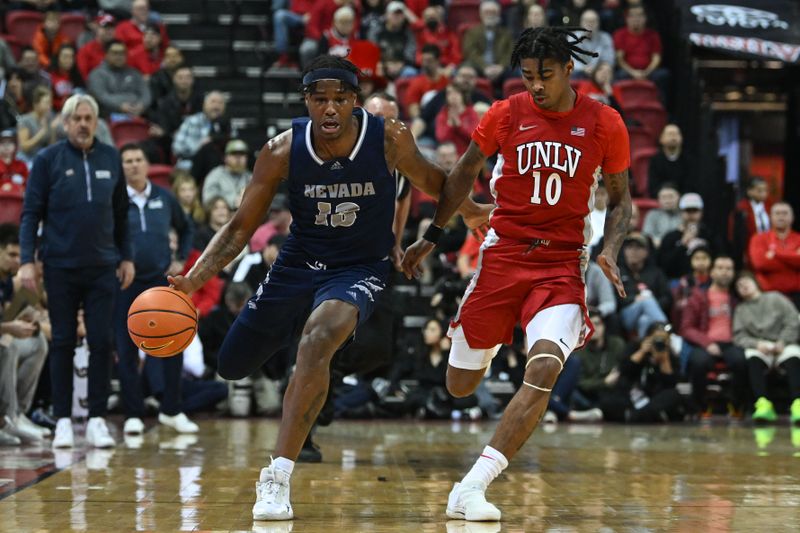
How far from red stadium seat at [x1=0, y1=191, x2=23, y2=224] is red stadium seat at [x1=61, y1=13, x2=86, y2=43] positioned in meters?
5.33

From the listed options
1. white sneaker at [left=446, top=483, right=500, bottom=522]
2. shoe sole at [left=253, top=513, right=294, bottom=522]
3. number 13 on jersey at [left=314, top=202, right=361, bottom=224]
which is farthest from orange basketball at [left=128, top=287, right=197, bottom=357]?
white sneaker at [left=446, top=483, right=500, bottom=522]

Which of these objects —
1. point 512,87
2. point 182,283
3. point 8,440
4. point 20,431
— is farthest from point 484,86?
point 182,283

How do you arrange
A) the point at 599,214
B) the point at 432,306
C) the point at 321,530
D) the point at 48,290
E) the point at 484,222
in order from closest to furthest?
the point at 321,530 → the point at 484,222 → the point at 48,290 → the point at 432,306 → the point at 599,214

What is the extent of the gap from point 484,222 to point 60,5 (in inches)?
487

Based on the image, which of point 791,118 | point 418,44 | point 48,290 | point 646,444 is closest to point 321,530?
point 48,290

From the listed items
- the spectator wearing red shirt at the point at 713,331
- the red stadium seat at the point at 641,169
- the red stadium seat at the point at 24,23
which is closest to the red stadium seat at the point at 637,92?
the red stadium seat at the point at 641,169

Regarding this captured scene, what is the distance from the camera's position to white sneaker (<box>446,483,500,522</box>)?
546cm

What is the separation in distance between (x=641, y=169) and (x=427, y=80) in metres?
2.89

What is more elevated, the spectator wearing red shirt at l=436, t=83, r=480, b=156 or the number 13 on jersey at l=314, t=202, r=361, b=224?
the spectator wearing red shirt at l=436, t=83, r=480, b=156

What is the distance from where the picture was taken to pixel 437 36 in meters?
16.7

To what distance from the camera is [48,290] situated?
28.5 ft

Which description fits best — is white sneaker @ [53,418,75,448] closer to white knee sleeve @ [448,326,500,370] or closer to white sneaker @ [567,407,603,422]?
white knee sleeve @ [448,326,500,370]

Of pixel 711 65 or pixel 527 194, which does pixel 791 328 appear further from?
pixel 527 194

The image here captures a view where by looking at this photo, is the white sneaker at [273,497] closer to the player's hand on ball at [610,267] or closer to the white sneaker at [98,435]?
the player's hand on ball at [610,267]
